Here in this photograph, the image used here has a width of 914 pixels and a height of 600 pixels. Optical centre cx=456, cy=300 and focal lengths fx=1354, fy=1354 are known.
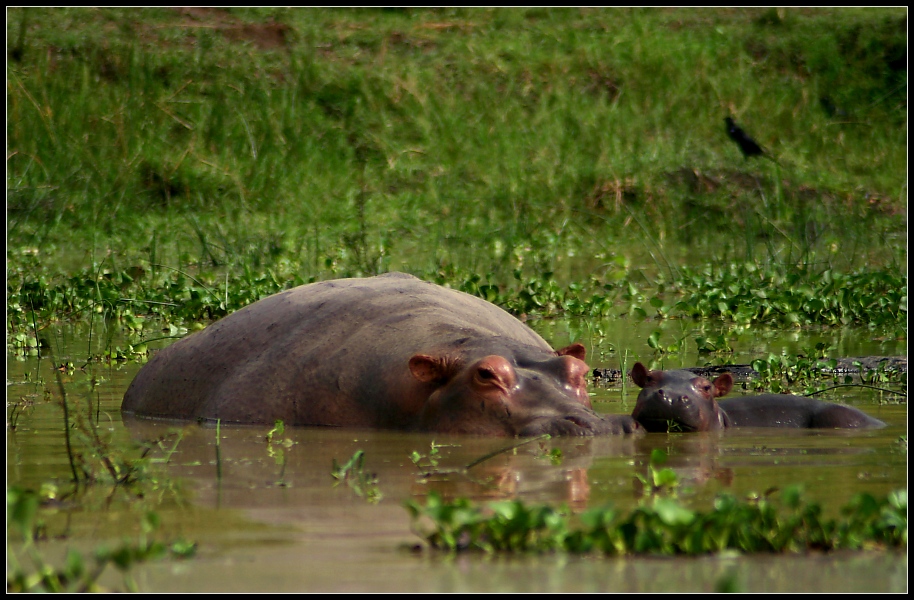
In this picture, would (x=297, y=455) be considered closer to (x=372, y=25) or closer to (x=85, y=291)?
(x=85, y=291)

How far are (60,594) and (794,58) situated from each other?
58.8 feet

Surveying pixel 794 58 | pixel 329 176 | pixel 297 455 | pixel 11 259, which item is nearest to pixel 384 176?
pixel 329 176

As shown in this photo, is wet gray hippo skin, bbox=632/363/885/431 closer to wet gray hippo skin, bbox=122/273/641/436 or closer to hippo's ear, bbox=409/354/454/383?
wet gray hippo skin, bbox=122/273/641/436

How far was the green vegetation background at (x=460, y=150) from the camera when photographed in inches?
436

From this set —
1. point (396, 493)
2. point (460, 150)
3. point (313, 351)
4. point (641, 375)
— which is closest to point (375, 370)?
point (313, 351)

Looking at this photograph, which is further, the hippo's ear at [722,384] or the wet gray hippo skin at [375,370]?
the hippo's ear at [722,384]

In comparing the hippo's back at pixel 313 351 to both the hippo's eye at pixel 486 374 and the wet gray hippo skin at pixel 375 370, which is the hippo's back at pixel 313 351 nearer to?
the wet gray hippo skin at pixel 375 370

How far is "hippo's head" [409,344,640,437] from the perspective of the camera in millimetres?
4766

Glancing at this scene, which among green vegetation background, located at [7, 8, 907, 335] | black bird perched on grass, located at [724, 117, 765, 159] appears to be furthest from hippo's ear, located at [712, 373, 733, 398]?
→ black bird perched on grass, located at [724, 117, 765, 159]

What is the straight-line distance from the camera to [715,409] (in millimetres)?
5109

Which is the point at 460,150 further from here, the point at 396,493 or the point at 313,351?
the point at 396,493

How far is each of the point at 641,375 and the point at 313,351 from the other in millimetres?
1318

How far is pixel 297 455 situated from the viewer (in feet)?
14.4

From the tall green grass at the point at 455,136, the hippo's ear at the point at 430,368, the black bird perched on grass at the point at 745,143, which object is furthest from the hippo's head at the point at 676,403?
the black bird perched on grass at the point at 745,143
